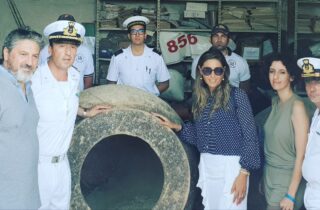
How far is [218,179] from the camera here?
3.43 metres

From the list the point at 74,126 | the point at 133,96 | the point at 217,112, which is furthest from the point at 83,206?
the point at 217,112

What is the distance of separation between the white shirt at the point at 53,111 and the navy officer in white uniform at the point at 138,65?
1642 mm

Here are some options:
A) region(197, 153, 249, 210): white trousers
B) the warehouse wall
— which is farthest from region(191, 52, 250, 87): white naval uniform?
region(197, 153, 249, 210): white trousers

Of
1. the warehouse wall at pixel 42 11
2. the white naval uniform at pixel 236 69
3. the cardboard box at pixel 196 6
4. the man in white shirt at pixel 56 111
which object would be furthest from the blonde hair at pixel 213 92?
the warehouse wall at pixel 42 11

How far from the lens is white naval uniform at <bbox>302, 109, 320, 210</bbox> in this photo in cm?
309

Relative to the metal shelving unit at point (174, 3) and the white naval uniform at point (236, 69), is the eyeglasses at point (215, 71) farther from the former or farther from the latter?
the metal shelving unit at point (174, 3)

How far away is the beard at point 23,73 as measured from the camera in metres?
2.82

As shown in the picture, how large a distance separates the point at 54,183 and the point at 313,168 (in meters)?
1.47

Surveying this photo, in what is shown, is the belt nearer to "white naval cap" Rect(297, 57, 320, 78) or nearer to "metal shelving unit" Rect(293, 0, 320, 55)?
"white naval cap" Rect(297, 57, 320, 78)

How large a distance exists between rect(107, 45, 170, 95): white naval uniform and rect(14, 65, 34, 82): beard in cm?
212

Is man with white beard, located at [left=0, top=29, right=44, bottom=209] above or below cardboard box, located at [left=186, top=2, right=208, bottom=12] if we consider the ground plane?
below

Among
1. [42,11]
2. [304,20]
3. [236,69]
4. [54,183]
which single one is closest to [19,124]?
[54,183]

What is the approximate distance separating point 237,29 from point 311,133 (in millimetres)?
3445

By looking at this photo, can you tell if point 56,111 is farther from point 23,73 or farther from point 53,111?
point 23,73
